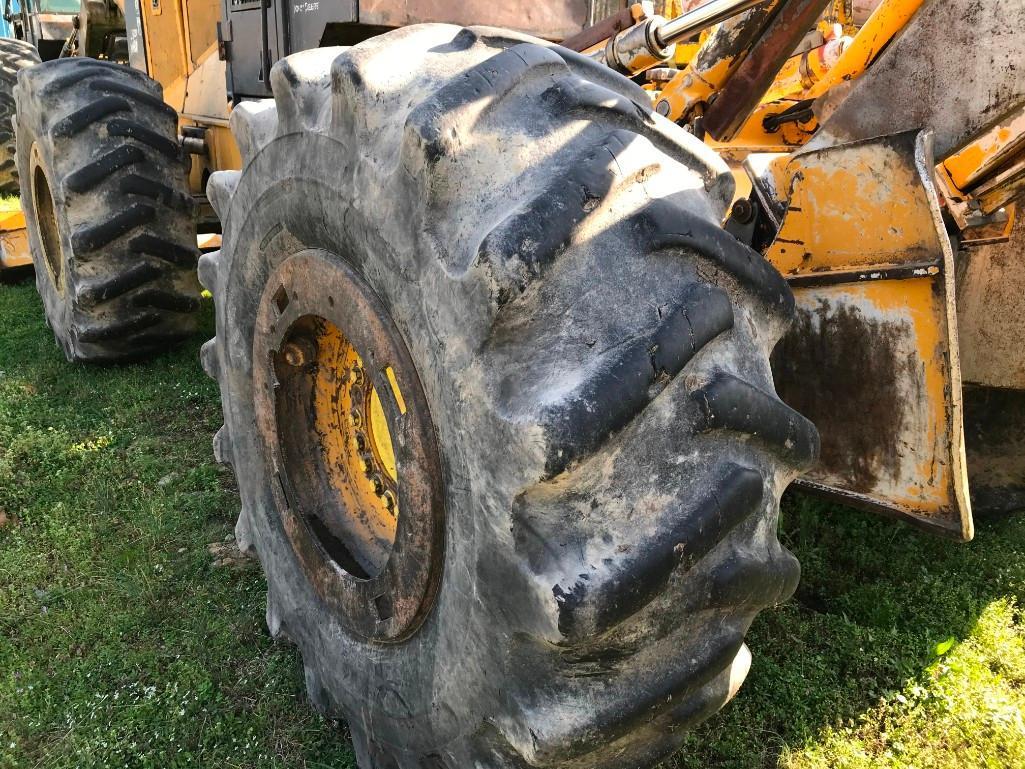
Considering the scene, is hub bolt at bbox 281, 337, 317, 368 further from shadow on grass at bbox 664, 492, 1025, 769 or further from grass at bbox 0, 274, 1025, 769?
shadow on grass at bbox 664, 492, 1025, 769

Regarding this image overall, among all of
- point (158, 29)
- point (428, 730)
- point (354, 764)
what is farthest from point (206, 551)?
point (158, 29)

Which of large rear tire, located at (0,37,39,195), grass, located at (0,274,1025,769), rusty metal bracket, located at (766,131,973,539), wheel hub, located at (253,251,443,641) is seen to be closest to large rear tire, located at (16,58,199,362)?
grass, located at (0,274,1025,769)

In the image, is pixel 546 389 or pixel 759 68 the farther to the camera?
pixel 759 68

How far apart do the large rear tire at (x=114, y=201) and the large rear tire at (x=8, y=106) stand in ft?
16.4

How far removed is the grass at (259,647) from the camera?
2.10 metres

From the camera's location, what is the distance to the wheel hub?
1488mm

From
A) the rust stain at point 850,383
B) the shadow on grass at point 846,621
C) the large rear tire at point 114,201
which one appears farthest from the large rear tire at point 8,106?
the rust stain at point 850,383

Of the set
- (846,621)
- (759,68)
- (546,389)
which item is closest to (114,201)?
(759,68)

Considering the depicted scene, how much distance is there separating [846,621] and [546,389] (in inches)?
68.1

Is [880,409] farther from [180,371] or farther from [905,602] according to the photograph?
[180,371]

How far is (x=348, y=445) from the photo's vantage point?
2.08m

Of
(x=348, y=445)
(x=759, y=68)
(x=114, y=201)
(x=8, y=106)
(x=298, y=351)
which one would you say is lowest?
(x=8, y=106)

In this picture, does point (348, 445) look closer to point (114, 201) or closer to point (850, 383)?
point (850, 383)

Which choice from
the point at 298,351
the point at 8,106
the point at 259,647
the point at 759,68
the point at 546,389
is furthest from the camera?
the point at 8,106
